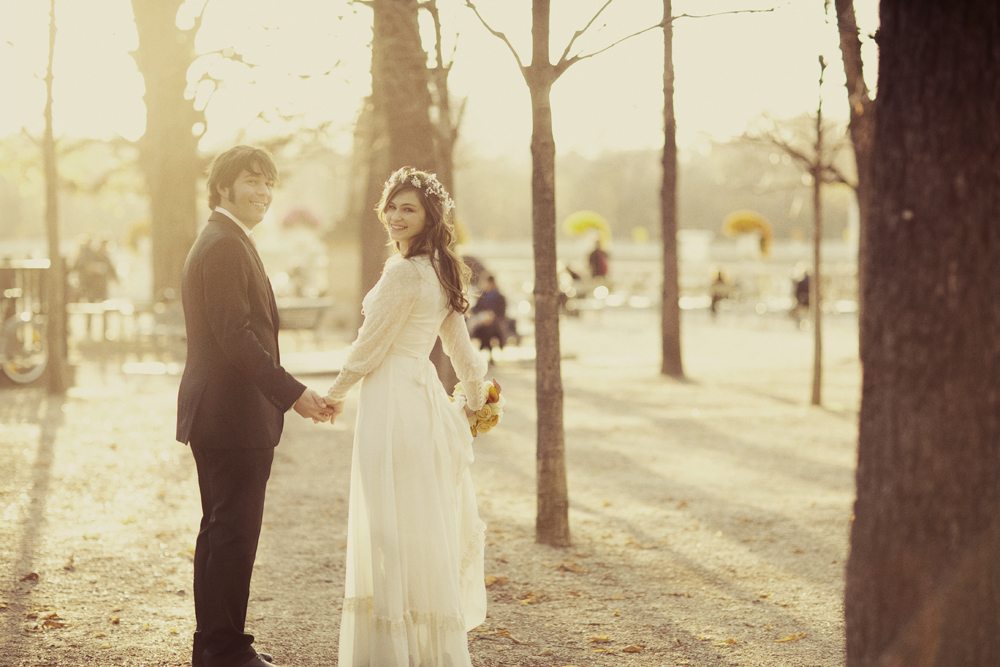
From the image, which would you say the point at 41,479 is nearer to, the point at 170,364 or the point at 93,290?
the point at 170,364

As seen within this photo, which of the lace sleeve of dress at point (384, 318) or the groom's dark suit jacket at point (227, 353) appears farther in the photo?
the lace sleeve of dress at point (384, 318)

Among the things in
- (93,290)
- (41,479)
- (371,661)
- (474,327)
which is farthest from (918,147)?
Answer: (93,290)

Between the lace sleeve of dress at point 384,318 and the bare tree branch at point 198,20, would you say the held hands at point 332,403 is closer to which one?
the lace sleeve of dress at point 384,318

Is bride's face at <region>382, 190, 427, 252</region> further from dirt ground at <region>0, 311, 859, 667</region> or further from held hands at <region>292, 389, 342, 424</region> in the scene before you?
dirt ground at <region>0, 311, 859, 667</region>

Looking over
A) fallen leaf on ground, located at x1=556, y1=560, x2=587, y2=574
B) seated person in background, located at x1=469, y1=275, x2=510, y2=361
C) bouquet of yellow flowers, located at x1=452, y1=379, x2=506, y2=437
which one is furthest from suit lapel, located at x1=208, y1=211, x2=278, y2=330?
seated person in background, located at x1=469, y1=275, x2=510, y2=361

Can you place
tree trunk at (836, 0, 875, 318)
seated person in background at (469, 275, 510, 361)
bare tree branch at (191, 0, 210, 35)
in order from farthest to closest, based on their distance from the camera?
bare tree branch at (191, 0, 210, 35), seated person in background at (469, 275, 510, 361), tree trunk at (836, 0, 875, 318)

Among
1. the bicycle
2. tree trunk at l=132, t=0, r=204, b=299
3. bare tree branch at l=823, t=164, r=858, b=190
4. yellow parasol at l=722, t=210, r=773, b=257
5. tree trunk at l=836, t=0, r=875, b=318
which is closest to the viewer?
tree trunk at l=836, t=0, r=875, b=318

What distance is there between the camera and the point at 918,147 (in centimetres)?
359

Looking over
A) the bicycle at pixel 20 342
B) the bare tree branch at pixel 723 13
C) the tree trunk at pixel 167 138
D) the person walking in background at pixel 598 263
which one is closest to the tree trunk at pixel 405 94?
the bare tree branch at pixel 723 13

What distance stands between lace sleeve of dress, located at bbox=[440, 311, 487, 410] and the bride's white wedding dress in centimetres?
21

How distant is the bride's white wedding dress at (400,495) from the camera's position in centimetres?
519

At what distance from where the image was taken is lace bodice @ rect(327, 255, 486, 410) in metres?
5.22

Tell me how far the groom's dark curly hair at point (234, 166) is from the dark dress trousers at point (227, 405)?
4.6 inches

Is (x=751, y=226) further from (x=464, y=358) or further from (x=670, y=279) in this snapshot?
(x=464, y=358)
